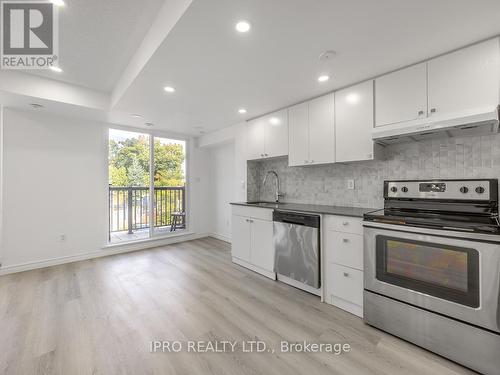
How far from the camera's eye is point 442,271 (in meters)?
1.58

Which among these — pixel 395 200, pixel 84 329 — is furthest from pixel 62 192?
pixel 395 200

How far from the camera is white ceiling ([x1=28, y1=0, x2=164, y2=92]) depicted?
1.78 m

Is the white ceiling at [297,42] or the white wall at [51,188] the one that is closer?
the white ceiling at [297,42]

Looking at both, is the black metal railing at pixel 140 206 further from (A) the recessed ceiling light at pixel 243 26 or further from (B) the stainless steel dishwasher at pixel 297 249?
(A) the recessed ceiling light at pixel 243 26

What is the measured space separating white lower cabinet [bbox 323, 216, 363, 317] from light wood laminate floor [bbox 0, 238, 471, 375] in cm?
13

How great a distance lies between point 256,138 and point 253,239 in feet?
5.36

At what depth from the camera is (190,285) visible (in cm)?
271

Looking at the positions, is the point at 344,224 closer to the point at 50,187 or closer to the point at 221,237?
the point at 221,237

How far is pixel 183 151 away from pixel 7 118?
9.01 ft

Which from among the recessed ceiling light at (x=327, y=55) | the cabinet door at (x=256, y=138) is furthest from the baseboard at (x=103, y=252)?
the recessed ceiling light at (x=327, y=55)

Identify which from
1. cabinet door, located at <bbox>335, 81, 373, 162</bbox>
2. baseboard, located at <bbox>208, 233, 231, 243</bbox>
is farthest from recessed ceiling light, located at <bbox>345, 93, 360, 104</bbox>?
baseboard, located at <bbox>208, 233, 231, 243</bbox>

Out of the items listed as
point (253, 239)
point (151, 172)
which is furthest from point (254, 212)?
point (151, 172)

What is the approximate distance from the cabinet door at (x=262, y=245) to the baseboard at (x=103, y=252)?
7.61 ft

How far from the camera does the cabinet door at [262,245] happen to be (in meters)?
2.91
